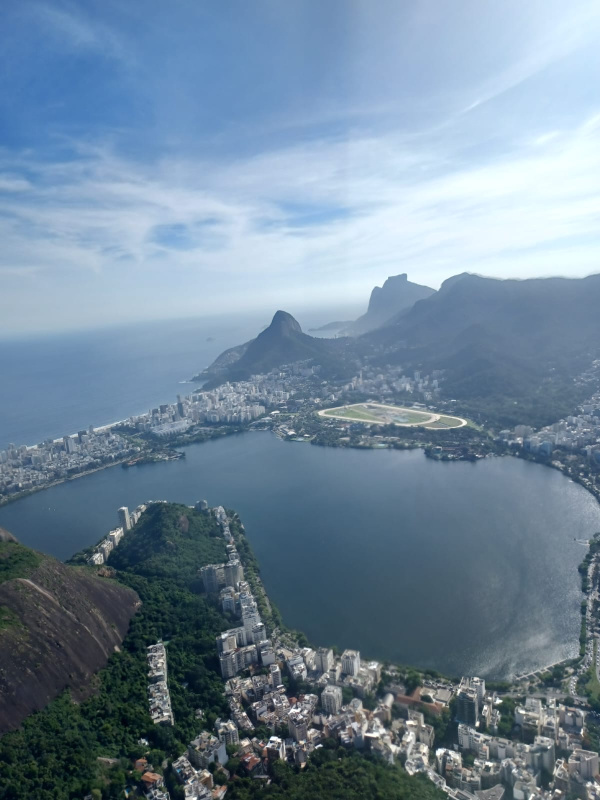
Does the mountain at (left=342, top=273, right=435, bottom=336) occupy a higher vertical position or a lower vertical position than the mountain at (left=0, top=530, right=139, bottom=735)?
higher

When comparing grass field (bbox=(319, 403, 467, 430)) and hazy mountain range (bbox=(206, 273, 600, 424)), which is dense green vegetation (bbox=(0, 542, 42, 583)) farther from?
hazy mountain range (bbox=(206, 273, 600, 424))

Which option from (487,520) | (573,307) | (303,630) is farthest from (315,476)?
(573,307)

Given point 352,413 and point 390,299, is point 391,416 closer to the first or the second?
point 352,413

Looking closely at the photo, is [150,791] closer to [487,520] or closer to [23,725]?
[23,725]

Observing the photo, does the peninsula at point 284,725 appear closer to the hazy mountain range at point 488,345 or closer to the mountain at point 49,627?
the mountain at point 49,627

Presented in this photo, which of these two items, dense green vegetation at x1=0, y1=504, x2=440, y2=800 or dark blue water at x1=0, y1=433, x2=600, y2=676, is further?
dark blue water at x1=0, y1=433, x2=600, y2=676

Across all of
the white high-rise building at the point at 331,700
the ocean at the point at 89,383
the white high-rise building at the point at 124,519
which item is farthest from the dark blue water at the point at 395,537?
the ocean at the point at 89,383

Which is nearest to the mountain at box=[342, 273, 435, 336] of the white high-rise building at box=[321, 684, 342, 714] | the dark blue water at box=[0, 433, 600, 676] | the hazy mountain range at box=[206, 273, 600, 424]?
the hazy mountain range at box=[206, 273, 600, 424]
